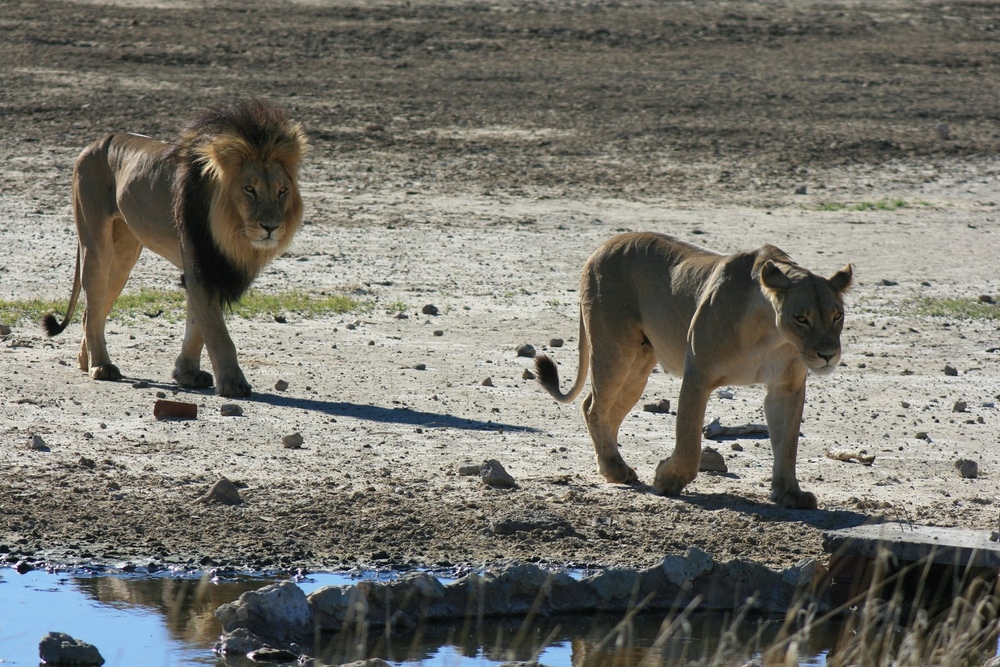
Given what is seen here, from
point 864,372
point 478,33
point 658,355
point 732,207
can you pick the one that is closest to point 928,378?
point 864,372

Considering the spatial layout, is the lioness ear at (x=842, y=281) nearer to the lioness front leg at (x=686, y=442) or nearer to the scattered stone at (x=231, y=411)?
the lioness front leg at (x=686, y=442)

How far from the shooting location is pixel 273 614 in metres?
5.25

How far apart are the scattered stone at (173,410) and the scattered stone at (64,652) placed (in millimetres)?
3131

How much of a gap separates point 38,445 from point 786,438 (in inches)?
137

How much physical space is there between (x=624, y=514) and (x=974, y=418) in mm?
2729

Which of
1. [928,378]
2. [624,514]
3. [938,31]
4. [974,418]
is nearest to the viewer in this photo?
[624,514]

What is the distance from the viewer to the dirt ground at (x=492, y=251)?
666 centimetres

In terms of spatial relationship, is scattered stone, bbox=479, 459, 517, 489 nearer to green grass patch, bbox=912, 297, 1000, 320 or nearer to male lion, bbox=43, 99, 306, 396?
male lion, bbox=43, 99, 306, 396

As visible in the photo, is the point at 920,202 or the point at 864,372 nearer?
the point at 864,372

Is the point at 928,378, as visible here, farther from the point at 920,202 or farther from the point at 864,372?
the point at 920,202

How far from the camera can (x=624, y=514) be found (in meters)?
6.67

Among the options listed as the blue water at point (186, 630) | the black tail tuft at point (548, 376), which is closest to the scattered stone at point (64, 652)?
the blue water at point (186, 630)

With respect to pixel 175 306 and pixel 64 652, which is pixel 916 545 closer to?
pixel 64 652

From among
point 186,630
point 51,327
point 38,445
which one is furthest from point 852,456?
point 51,327
